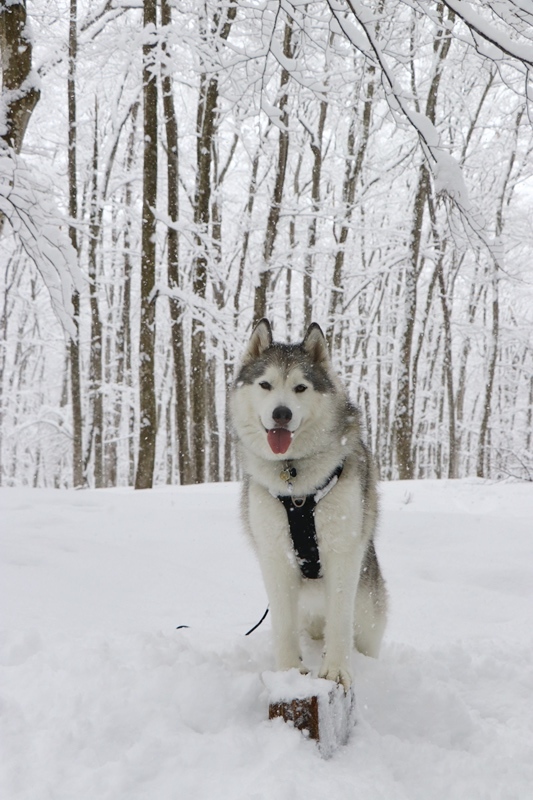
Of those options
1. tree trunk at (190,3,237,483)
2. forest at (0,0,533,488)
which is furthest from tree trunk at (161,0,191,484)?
tree trunk at (190,3,237,483)

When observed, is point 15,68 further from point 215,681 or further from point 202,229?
point 215,681

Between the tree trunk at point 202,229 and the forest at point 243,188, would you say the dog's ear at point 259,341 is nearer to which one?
the forest at point 243,188

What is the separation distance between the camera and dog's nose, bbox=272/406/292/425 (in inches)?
107

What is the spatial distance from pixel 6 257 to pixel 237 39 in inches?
473

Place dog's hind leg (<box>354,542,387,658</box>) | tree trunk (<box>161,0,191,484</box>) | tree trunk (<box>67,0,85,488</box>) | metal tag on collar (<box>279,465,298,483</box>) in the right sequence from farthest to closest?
1. tree trunk (<box>67,0,85,488</box>)
2. tree trunk (<box>161,0,191,484</box>)
3. dog's hind leg (<box>354,542,387,658</box>)
4. metal tag on collar (<box>279,465,298,483</box>)

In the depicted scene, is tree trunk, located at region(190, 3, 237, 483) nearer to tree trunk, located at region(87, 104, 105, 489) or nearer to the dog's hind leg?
tree trunk, located at region(87, 104, 105, 489)

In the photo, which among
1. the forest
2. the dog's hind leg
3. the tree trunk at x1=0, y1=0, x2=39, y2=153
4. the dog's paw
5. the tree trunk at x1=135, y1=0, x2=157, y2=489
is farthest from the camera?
the tree trunk at x1=135, y1=0, x2=157, y2=489

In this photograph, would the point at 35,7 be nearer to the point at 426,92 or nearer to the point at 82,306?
the point at 426,92

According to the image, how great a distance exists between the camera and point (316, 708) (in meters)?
2.14

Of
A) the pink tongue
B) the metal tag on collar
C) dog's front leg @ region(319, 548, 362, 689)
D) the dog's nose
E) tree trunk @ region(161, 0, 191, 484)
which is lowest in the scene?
dog's front leg @ region(319, 548, 362, 689)

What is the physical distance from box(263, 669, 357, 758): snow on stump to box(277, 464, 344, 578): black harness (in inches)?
20.3

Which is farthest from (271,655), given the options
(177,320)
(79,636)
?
(177,320)

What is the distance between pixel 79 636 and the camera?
2.68 m

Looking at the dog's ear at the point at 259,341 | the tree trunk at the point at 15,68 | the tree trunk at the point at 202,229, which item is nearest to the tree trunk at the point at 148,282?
the tree trunk at the point at 202,229
